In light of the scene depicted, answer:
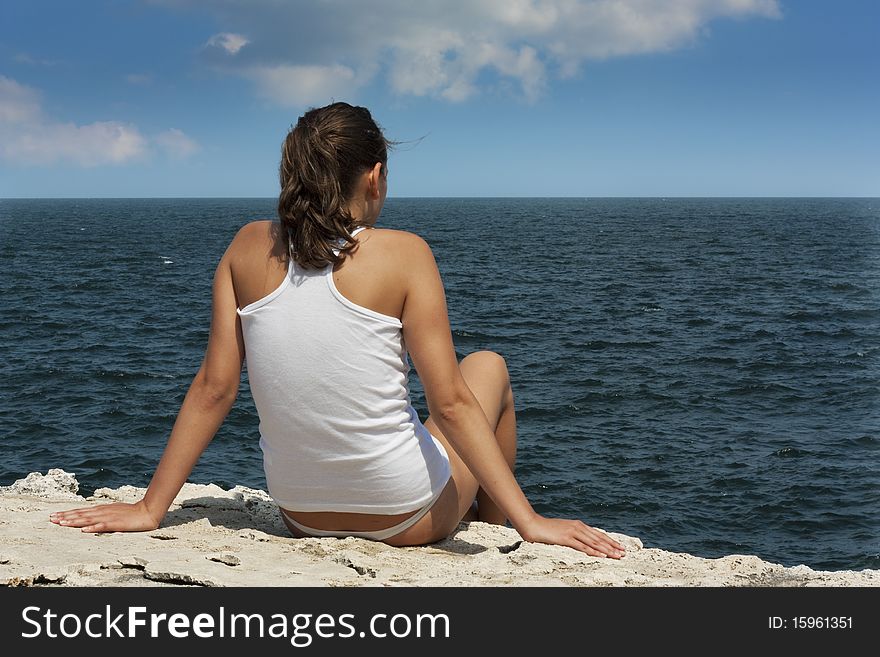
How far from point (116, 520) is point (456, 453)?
5.15 feet

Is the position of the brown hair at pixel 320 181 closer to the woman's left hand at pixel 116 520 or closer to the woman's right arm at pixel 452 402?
the woman's right arm at pixel 452 402

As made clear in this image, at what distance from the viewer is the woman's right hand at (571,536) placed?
339 centimetres

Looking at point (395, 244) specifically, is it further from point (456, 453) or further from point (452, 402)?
point (456, 453)

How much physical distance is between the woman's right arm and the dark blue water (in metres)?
9.68

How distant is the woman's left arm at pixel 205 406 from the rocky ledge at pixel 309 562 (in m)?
0.10

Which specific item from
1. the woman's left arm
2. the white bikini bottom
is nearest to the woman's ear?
the woman's left arm

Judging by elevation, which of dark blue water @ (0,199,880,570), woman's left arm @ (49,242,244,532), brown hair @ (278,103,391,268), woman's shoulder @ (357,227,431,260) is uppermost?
brown hair @ (278,103,391,268)

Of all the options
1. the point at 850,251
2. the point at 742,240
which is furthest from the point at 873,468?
the point at 742,240

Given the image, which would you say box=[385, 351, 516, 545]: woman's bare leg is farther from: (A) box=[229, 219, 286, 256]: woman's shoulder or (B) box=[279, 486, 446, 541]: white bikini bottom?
(A) box=[229, 219, 286, 256]: woman's shoulder

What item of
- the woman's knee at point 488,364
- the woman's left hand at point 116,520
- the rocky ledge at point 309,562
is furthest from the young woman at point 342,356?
the woman's knee at point 488,364

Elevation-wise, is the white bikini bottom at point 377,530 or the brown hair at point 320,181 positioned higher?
the brown hair at point 320,181

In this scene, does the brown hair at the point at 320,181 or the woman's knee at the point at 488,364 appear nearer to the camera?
the brown hair at the point at 320,181

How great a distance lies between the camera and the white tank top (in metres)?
3.08

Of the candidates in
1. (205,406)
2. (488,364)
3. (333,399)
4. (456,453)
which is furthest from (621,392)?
(333,399)
